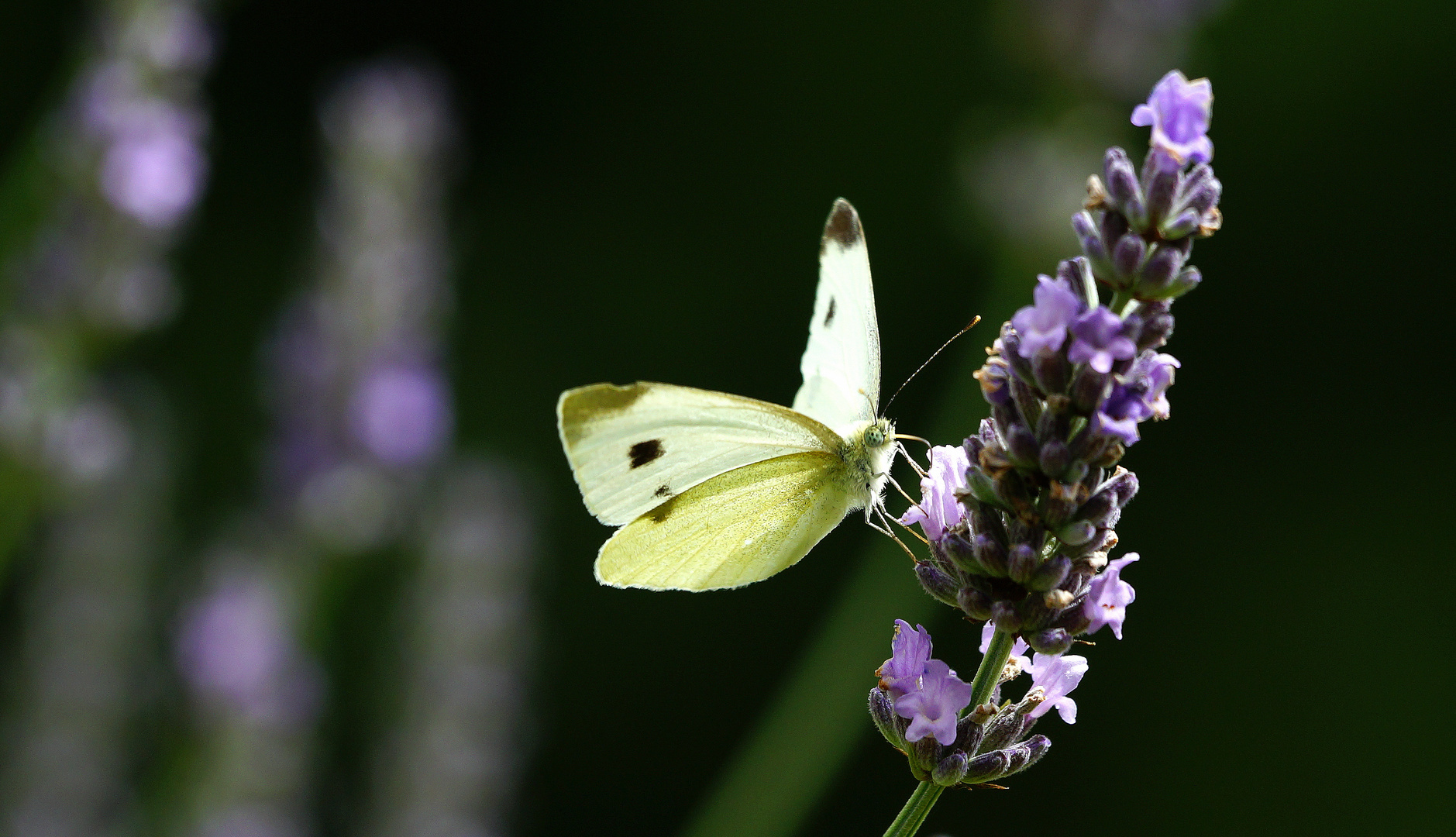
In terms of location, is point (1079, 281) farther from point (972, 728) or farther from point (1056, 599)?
point (972, 728)

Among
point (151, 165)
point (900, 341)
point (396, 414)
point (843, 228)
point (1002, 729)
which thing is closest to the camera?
point (1002, 729)

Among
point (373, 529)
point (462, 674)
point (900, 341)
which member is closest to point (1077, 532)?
point (373, 529)

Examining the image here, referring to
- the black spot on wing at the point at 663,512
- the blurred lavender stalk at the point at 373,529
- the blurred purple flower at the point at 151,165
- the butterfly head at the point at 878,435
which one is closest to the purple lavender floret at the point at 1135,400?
the butterfly head at the point at 878,435

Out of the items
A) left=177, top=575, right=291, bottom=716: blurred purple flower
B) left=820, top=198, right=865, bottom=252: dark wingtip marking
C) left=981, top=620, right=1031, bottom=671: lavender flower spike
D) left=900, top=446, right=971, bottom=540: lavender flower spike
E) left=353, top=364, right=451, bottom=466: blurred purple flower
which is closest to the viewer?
left=981, top=620, right=1031, bottom=671: lavender flower spike

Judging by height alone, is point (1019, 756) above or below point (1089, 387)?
below

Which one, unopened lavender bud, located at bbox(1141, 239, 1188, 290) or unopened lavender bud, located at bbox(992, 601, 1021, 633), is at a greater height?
unopened lavender bud, located at bbox(1141, 239, 1188, 290)

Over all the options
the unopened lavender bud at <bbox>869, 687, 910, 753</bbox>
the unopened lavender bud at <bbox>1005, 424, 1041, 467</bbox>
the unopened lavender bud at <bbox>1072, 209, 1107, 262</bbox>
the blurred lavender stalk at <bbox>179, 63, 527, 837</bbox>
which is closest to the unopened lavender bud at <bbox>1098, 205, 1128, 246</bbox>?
the unopened lavender bud at <bbox>1072, 209, 1107, 262</bbox>

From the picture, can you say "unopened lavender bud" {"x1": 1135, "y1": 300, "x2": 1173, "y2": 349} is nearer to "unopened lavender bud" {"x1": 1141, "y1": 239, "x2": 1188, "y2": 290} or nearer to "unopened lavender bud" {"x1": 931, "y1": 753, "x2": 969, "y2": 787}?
"unopened lavender bud" {"x1": 1141, "y1": 239, "x2": 1188, "y2": 290}

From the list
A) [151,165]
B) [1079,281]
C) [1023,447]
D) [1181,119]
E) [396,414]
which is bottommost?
[396,414]
